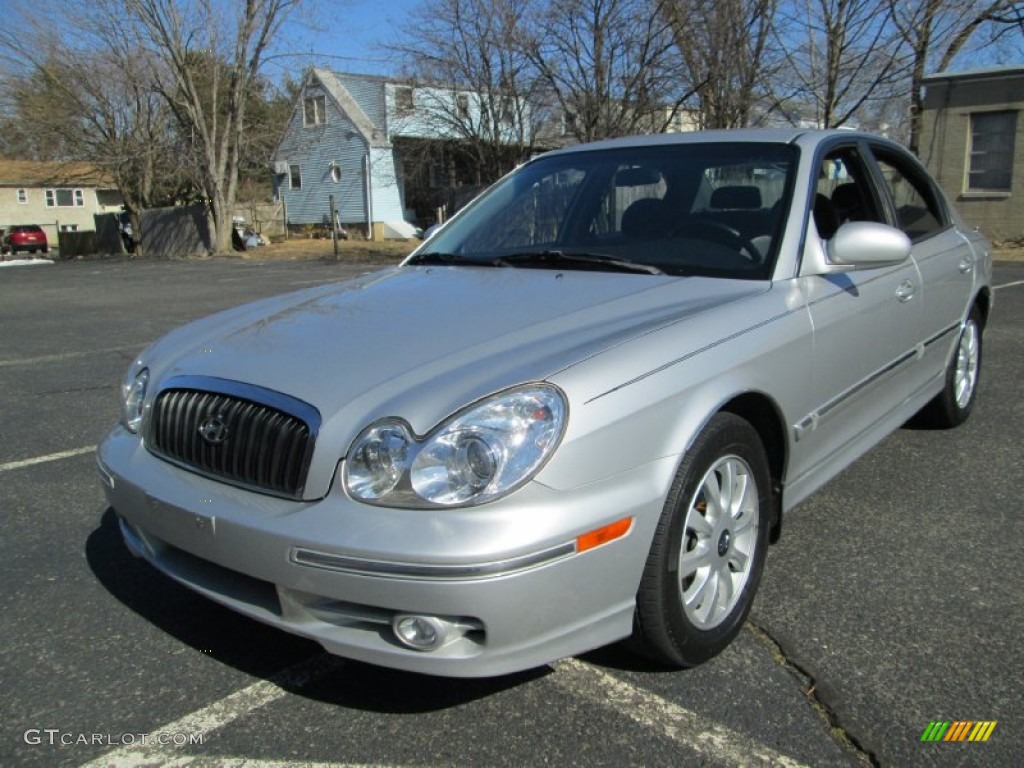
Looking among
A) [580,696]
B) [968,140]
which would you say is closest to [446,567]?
[580,696]

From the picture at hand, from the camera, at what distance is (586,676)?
254 centimetres

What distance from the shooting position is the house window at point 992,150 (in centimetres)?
1897

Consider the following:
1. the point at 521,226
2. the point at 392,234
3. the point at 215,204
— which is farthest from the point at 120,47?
the point at 521,226

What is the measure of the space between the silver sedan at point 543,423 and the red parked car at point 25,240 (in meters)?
41.2

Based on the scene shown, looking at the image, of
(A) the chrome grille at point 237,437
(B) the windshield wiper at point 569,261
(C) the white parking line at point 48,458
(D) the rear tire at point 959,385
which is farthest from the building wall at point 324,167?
(A) the chrome grille at point 237,437

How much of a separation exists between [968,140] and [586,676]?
67.9 feet

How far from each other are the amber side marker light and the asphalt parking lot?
1.78 ft

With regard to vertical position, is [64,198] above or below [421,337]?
above

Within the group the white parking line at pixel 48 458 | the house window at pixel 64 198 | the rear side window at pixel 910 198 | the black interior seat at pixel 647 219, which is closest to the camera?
the black interior seat at pixel 647 219

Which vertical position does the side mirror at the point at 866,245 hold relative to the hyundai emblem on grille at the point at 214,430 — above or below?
above

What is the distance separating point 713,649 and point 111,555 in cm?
239

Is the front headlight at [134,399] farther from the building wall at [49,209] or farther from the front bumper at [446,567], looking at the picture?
the building wall at [49,209]

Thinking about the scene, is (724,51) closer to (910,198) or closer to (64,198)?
(910,198)

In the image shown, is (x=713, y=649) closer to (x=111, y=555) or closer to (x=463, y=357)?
(x=463, y=357)
